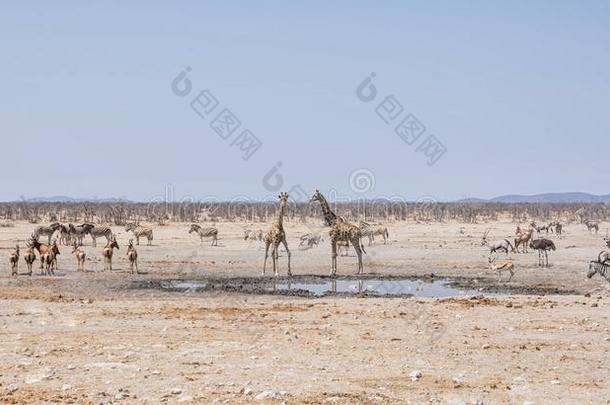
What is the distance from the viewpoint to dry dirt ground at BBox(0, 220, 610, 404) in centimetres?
1083

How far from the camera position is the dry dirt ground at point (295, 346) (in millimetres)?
10828

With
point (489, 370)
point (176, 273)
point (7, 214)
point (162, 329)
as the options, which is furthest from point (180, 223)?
point (489, 370)

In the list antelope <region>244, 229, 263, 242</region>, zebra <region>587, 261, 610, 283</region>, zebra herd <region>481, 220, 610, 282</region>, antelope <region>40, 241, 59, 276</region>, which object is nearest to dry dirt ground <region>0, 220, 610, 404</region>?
zebra herd <region>481, 220, 610, 282</region>

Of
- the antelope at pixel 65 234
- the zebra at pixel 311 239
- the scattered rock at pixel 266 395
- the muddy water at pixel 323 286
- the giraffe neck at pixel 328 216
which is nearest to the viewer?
the scattered rock at pixel 266 395

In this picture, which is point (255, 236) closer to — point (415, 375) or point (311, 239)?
point (311, 239)

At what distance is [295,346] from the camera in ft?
46.2

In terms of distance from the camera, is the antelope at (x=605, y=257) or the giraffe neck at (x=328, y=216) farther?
the giraffe neck at (x=328, y=216)

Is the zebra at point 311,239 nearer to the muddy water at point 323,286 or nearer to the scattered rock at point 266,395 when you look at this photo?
the muddy water at point 323,286

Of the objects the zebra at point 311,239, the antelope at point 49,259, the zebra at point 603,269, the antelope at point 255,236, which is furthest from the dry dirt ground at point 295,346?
the antelope at point 255,236

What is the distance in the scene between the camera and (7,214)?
2886 inches

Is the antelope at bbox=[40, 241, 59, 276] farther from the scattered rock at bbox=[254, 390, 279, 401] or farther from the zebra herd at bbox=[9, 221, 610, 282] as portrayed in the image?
the scattered rock at bbox=[254, 390, 279, 401]

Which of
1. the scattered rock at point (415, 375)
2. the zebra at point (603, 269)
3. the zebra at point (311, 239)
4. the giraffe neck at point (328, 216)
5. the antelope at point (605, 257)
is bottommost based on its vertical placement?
the scattered rock at point (415, 375)

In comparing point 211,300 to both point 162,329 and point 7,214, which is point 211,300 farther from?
point 7,214

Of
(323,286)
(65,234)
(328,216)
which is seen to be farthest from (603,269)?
(65,234)
